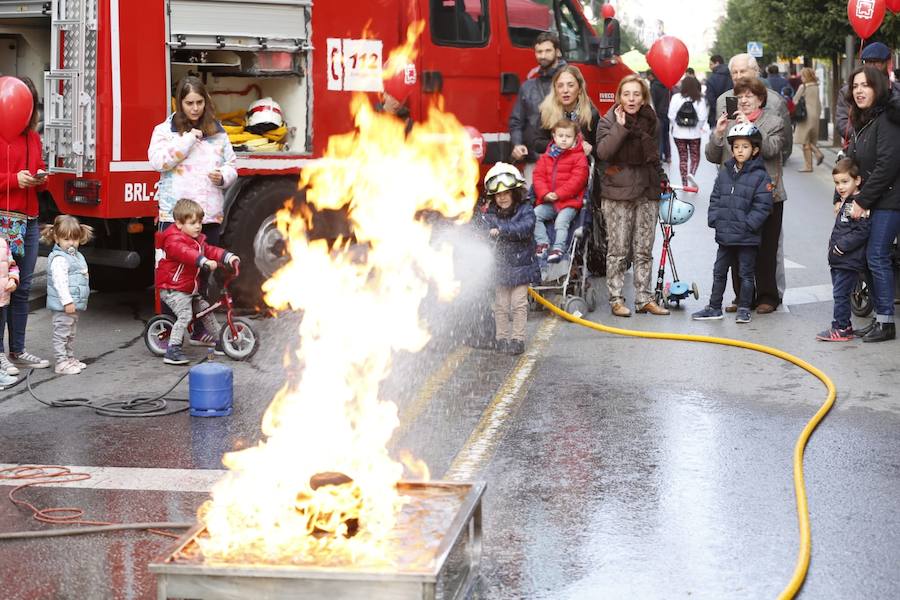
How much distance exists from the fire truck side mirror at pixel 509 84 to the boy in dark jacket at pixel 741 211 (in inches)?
111

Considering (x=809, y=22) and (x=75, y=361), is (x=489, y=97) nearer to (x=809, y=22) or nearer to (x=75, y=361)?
(x=75, y=361)

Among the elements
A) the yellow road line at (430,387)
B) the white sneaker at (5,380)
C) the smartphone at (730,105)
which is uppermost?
the smartphone at (730,105)

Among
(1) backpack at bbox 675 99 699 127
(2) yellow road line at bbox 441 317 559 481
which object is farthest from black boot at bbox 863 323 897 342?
(1) backpack at bbox 675 99 699 127

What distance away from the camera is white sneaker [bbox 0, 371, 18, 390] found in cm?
880

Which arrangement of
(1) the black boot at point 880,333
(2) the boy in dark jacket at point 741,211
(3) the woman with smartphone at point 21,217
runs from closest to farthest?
(3) the woman with smartphone at point 21,217 → (1) the black boot at point 880,333 → (2) the boy in dark jacket at point 741,211

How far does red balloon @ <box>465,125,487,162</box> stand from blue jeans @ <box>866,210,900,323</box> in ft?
13.3

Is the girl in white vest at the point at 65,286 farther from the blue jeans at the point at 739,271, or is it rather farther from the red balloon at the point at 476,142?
the blue jeans at the point at 739,271

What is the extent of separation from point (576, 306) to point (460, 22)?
3.25 metres

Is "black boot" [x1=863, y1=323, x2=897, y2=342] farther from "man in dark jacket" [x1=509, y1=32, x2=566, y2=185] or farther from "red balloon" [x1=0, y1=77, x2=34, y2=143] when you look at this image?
"red balloon" [x1=0, y1=77, x2=34, y2=143]

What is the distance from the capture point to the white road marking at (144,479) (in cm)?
653

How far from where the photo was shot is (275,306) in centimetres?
1133

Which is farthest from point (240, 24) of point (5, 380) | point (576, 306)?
point (5, 380)

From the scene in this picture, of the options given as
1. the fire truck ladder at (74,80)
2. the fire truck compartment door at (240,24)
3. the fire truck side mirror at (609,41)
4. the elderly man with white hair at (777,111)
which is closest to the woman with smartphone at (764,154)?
the elderly man with white hair at (777,111)

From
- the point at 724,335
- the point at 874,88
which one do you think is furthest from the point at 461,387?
the point at 874,88
